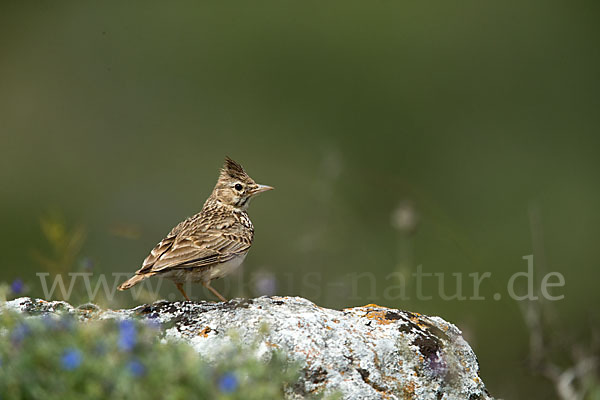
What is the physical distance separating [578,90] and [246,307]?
Result: 17728mm

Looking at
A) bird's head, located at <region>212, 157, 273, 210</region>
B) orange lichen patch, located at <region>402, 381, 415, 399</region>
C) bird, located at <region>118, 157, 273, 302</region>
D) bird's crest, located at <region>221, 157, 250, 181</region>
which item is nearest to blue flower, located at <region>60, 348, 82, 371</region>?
orange lichen patch, located at <region>402, 381, 415, 399</region>

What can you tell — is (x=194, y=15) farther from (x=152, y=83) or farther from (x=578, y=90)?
(x=578, y=90)

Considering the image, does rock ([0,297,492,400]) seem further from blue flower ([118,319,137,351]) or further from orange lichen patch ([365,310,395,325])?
blue flower ([118,319,137,351])

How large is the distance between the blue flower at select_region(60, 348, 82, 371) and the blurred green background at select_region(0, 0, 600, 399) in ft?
24.6

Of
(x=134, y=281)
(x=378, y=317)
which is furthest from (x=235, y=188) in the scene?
(x=378, y=317)

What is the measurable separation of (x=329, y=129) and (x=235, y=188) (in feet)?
45.9

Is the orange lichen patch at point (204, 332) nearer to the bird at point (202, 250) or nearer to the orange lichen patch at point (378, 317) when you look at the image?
the bird at point (202, 250)

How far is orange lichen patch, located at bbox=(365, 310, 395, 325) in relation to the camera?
5142 millimetres

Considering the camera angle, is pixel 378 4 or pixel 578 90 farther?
pixel 378 4

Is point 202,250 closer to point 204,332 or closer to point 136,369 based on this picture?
point 204,332

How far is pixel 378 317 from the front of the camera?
5203 mm

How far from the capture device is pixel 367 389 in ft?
14.9

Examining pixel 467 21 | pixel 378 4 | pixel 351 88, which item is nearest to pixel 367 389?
pixel 351 88

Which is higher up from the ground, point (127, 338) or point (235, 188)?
point (235, 188)
